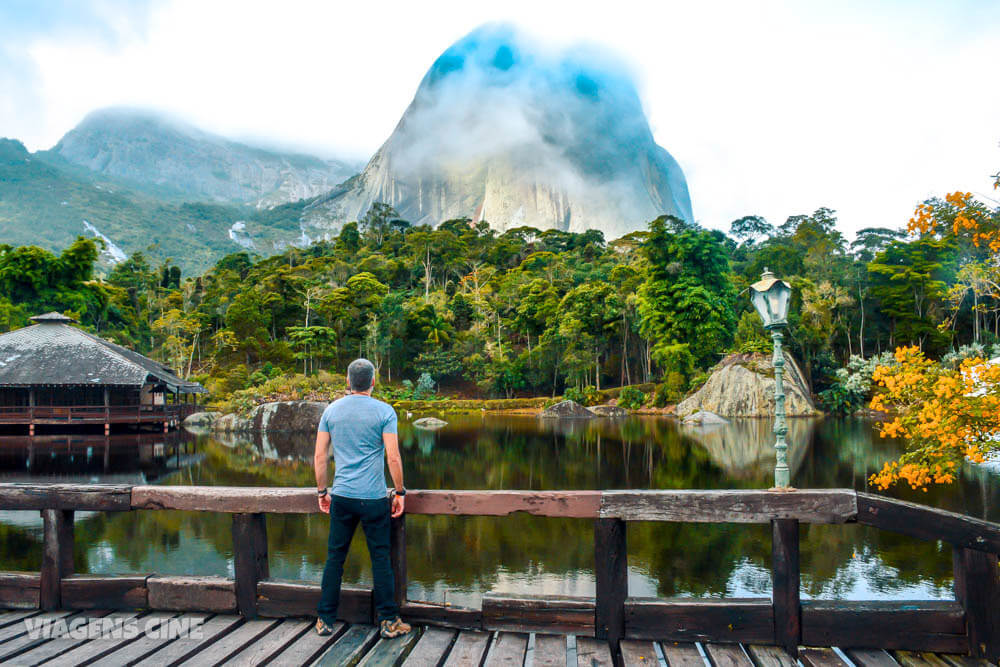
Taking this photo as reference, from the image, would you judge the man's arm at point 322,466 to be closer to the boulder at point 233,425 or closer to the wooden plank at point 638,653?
the wooden plank at point 638,653

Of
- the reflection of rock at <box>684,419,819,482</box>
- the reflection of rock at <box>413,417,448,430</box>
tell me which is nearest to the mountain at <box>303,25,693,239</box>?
the reflection of rock at <box>413,417,448,430</box>

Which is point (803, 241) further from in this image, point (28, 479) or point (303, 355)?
point (28, 479)

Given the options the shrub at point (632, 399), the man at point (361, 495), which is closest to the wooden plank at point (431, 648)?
the man at point (361, 495)

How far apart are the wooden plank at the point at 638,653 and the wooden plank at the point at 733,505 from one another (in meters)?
0.56

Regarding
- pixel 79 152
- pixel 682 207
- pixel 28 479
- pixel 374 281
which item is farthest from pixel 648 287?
pixel 79 152

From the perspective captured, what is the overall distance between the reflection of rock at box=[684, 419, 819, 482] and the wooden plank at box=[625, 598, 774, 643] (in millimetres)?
8476

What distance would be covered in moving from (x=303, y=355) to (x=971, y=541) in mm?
39635

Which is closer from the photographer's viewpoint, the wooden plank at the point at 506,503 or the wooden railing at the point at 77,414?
the wooden plank at the point at 506,503

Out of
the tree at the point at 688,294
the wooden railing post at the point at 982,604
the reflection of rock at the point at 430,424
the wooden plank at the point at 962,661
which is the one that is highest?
the tree at the point at 688,294

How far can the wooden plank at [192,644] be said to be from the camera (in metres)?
2.54

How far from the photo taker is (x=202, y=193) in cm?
19225

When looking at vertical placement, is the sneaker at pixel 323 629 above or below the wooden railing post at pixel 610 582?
below

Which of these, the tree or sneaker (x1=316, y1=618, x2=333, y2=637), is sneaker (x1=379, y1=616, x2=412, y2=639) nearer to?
sneaker (x1=316, y1=618, x2=333, y2=637)

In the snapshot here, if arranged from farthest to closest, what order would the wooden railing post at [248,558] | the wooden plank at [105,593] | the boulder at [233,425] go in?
the boulder at [233,425]
the wooden plank at [105,593]
the wooden railing post at [248,558]
